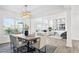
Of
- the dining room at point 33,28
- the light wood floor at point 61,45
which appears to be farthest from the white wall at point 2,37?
the light wood floor at point 61,45

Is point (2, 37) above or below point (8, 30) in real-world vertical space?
below

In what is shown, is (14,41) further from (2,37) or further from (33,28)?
(33,28)

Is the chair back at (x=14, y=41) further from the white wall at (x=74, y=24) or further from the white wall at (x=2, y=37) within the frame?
the white wall at (x=74, y=24)

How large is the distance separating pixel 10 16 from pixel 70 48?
1.25m

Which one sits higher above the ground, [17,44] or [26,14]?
[26,14]

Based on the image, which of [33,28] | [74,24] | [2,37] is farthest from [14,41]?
[74,24]

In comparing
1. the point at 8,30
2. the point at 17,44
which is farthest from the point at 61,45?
the point at 8,30

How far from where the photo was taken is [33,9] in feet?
5.68

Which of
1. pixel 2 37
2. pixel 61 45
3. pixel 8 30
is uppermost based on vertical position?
pixel 8 30

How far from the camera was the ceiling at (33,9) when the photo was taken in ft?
5.57

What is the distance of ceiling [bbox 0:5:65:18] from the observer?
1.70m

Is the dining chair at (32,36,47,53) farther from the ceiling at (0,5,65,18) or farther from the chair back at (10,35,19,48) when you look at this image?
the ceiling at (0,5,65,18)

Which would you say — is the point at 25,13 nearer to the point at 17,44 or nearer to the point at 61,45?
the point at 17,44

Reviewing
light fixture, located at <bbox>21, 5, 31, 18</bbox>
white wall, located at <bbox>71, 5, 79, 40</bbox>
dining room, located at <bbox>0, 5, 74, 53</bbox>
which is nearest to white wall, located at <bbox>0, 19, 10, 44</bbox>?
dining room, located at <bbox>0, 5, 74, 53</bbox>
